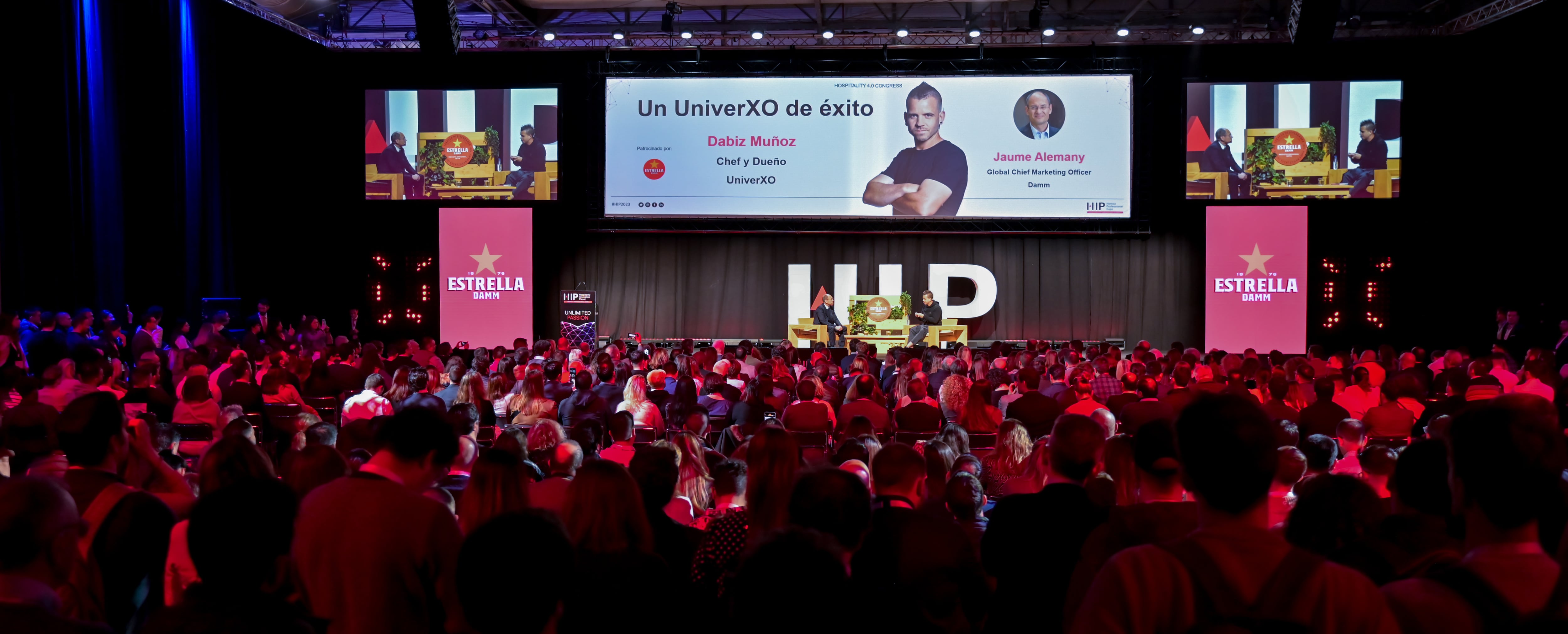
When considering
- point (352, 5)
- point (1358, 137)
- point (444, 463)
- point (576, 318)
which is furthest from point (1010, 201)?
point (444, 463)

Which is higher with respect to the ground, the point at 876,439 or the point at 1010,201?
the point at 1010,201

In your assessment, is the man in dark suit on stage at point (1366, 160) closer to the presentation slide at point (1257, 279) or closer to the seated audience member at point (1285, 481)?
the presentation slide at point (1257, 279)

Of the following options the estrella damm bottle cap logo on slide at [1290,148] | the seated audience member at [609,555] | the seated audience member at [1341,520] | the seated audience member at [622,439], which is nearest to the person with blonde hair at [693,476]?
the seated audience member at [622,439]

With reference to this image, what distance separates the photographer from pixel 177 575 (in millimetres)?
2742

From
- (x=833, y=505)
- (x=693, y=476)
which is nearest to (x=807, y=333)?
(x=693, y=476)

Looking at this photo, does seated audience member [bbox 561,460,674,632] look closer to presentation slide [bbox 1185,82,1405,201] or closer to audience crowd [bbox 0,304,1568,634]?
audience crowd [bbox 0,304,1568,634]

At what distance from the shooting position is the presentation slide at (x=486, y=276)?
16.9 meters

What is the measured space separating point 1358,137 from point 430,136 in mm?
14304

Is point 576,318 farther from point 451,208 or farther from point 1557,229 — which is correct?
point 1557,229

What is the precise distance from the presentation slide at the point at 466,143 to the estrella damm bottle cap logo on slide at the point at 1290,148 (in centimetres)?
1111

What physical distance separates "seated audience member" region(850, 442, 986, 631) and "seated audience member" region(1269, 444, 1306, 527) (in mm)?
1699

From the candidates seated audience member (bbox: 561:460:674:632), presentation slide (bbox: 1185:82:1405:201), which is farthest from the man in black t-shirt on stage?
seated audience member (bbox: 561:460:674:632)

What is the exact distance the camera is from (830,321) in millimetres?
16156

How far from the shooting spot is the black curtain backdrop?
1730cm
